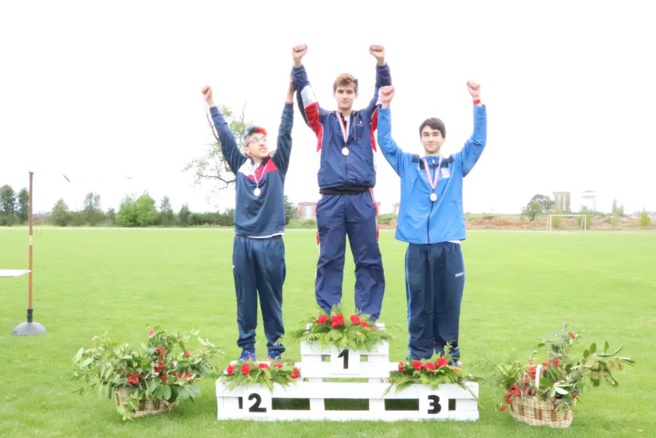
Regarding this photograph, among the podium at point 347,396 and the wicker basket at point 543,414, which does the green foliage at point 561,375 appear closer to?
the wicker basket at point 543,414

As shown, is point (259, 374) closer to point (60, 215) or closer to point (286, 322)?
point (286, 322)

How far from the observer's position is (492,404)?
5262mm

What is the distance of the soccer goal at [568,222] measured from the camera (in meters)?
63.5

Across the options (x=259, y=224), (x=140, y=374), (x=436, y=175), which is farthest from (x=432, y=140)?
(x=140, y=374)

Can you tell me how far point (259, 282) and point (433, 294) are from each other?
1.61 metres

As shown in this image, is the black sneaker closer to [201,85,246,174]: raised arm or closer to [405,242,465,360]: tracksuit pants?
[405,242,465,360]: tracksuit pants

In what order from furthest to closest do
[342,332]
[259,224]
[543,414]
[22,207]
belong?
1. [22,207]
2. [259,224]
3. [342,332]
4. [543,414]

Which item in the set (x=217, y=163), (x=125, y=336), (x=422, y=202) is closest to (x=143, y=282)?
(x=125, y=336)

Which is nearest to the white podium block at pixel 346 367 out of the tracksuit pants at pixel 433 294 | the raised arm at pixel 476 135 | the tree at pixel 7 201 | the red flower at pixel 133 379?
the tracksuit pants at pixel 433 294

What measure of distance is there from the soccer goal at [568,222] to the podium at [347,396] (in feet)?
206

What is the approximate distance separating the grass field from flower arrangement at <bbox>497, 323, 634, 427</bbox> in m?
0.19

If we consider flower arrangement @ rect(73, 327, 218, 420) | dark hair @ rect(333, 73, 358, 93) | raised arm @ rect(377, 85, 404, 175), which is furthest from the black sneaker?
dark hair @ rect(333, 73, 358, 93)

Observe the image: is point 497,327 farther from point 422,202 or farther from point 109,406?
point 109,406

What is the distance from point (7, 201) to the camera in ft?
214
